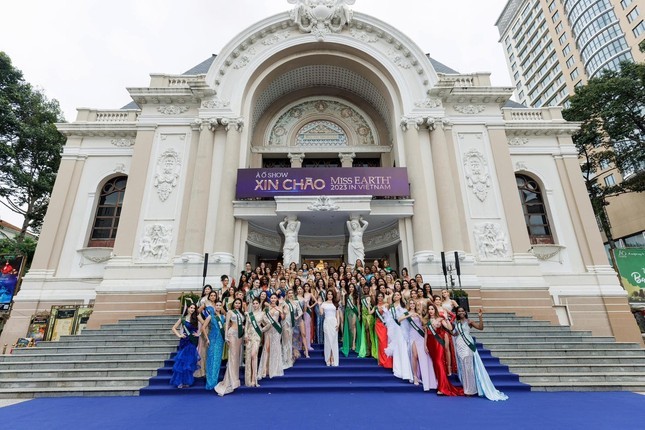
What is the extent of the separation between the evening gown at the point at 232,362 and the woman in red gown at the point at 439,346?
4.17m

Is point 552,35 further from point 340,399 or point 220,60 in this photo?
point 340,399

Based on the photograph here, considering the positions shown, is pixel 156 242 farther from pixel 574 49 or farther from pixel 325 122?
pixel 574 49

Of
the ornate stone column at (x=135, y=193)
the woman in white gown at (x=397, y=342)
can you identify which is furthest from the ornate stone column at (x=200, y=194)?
the woman in white gown at (x=397, y=342)

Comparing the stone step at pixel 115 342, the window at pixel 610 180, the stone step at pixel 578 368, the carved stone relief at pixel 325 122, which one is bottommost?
the stone step at pixel 578 368

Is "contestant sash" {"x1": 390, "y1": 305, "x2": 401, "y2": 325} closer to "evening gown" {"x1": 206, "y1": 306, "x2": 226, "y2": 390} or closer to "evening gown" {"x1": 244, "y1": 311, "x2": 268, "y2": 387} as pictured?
"evening gown" {"x1": 244, "y1": 311, "x2": 268, "y2": 387}

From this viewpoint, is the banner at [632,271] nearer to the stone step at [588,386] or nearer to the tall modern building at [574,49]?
the stone step at [588,386]

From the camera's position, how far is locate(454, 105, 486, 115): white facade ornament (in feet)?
51.2

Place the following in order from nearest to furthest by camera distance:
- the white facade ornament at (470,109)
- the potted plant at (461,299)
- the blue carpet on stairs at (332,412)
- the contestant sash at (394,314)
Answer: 1. the blue carpet on stairs at (332,412)
2. the contestant sash at (394,314)
3. the potted plant at (461,299)
4. the white facade ornament at (470,109)

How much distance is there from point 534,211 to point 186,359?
1712 centimetres

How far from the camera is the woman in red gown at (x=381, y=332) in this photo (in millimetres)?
7320

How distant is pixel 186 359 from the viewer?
22.3ft

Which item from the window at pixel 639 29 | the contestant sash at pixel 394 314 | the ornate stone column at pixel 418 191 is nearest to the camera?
the contestant sash at pixel 394 314

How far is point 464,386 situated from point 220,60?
1650 centimetres

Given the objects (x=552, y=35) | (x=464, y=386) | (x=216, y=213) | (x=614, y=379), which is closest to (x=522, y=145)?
(x=614, y=379)
